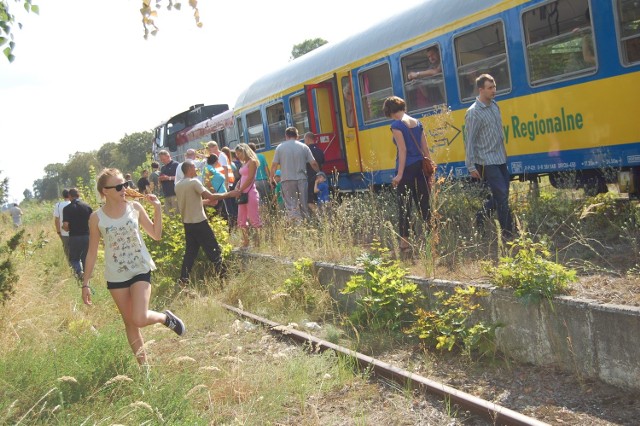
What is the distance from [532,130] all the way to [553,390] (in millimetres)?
5213

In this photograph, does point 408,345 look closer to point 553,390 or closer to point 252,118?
point 553,390

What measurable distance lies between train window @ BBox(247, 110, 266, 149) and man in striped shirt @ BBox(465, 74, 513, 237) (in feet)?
35.9

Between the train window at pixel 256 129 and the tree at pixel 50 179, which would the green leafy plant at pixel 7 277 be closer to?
the train window at pixel 256 129

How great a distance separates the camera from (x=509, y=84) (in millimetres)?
9766

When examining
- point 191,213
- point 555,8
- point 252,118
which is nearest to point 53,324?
point 191,213

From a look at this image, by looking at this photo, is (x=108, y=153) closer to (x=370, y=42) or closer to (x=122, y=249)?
(x=370, y=42)

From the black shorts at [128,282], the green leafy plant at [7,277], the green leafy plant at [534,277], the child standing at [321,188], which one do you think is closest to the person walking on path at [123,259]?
the black shorts at [128,282]

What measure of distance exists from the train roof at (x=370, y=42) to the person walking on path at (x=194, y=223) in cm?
423

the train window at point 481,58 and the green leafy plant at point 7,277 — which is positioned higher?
the train window at point 481,58

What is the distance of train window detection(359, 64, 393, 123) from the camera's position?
41.3ft

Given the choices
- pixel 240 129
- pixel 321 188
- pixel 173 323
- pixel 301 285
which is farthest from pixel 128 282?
pixel 240 129

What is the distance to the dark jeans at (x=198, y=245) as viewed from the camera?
9977mm

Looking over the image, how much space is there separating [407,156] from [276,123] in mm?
9480

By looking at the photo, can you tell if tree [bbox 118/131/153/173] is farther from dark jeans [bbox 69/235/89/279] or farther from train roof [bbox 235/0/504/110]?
dark jeans [bbox 69/235/89/279]
